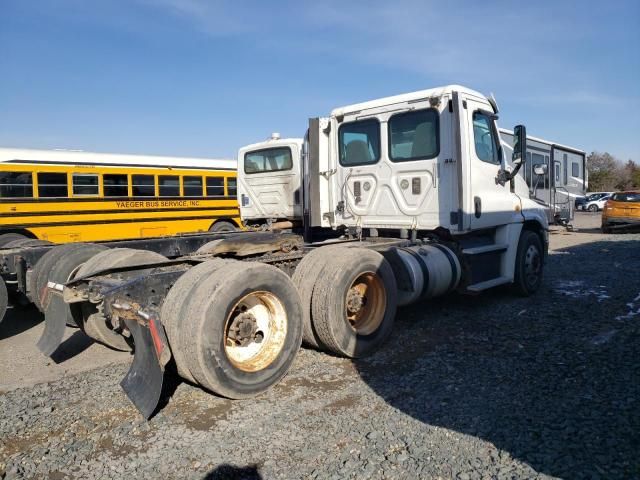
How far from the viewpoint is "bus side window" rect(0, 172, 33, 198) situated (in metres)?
11.1

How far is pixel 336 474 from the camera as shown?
2.82 metres

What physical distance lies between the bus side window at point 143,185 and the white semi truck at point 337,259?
5.58 m

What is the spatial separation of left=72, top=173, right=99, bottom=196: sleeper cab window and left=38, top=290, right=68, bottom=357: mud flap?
8638 millimetres

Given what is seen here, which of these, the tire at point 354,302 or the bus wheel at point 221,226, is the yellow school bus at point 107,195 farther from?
the tire at point 354,302

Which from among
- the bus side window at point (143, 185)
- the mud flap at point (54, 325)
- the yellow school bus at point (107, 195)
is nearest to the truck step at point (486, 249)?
the mud flap at point (54, 325)

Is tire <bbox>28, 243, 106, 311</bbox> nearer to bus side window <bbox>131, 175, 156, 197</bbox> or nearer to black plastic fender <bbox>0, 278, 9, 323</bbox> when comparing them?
black plastic fender <bbox>0, 278, 9, 323</bbox>

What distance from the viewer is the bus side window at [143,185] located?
43.5 feet

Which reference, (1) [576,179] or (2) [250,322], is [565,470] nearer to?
(2) [250,322]

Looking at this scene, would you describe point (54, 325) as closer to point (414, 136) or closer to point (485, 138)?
point (414, 136)

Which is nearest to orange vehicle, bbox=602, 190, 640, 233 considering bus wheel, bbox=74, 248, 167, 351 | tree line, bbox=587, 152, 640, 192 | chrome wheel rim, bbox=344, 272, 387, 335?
chrome wheel rim, bbox=344, 272, 387, 335

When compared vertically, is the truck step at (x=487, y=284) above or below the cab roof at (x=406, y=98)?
below

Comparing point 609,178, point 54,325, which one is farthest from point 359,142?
point 609,178

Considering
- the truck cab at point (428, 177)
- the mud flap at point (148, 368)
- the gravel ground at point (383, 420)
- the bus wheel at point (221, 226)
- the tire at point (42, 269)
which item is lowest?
the gravel ground at point (383, 420)

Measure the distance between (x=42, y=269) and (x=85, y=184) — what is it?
7.73 m
